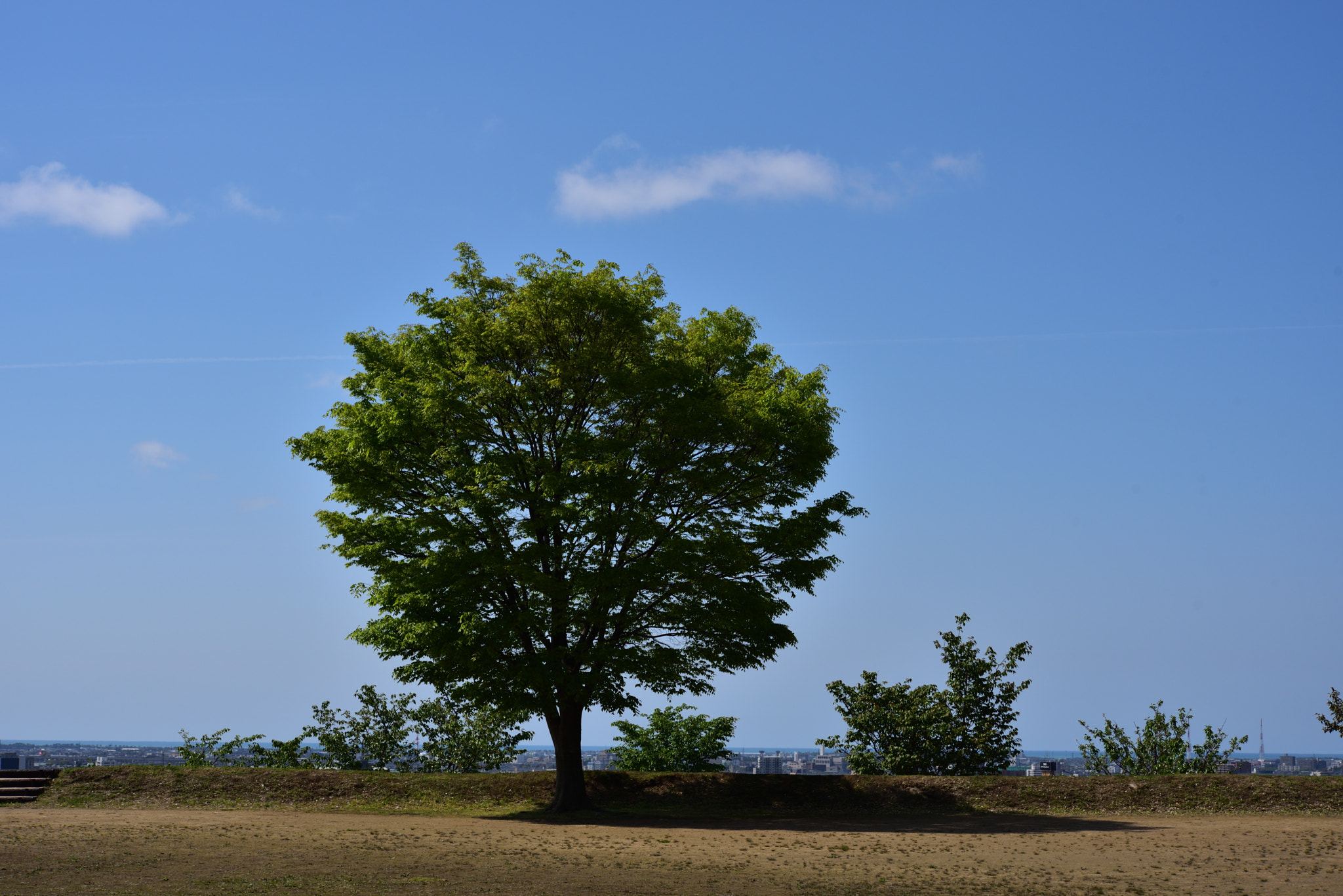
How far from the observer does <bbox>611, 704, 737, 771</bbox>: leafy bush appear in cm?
3359

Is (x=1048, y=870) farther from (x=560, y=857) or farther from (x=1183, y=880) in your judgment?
(x=560, y=857)

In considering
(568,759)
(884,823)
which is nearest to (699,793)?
(568,759)

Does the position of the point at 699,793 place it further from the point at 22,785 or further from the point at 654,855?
the point at 22,785

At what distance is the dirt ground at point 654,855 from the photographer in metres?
12.9

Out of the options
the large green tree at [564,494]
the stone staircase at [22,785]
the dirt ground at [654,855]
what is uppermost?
the large green tree at [564,494]

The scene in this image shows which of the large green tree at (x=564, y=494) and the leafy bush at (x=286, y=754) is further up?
the large green tree at (x=564, y=494)

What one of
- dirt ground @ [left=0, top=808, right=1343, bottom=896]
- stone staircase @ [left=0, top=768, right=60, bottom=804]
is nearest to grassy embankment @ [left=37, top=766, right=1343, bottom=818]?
stone staircase @ [left=0, top=768, right=60, bottom=804]

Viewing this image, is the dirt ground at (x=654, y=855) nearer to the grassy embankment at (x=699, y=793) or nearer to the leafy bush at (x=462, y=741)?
the grassy embankment at (x=699, y=793)

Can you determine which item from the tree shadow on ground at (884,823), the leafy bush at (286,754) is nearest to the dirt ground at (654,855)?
the tree shadow on ground at (884,823)

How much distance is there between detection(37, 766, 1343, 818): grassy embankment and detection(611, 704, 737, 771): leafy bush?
8.44 metres

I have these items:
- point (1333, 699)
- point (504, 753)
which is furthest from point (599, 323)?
point (1333, 699)

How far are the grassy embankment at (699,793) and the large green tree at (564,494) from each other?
6.95ft

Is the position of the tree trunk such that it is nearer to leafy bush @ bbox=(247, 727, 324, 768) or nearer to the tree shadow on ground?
the tree shadow on ground

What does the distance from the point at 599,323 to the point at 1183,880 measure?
15.1 m
